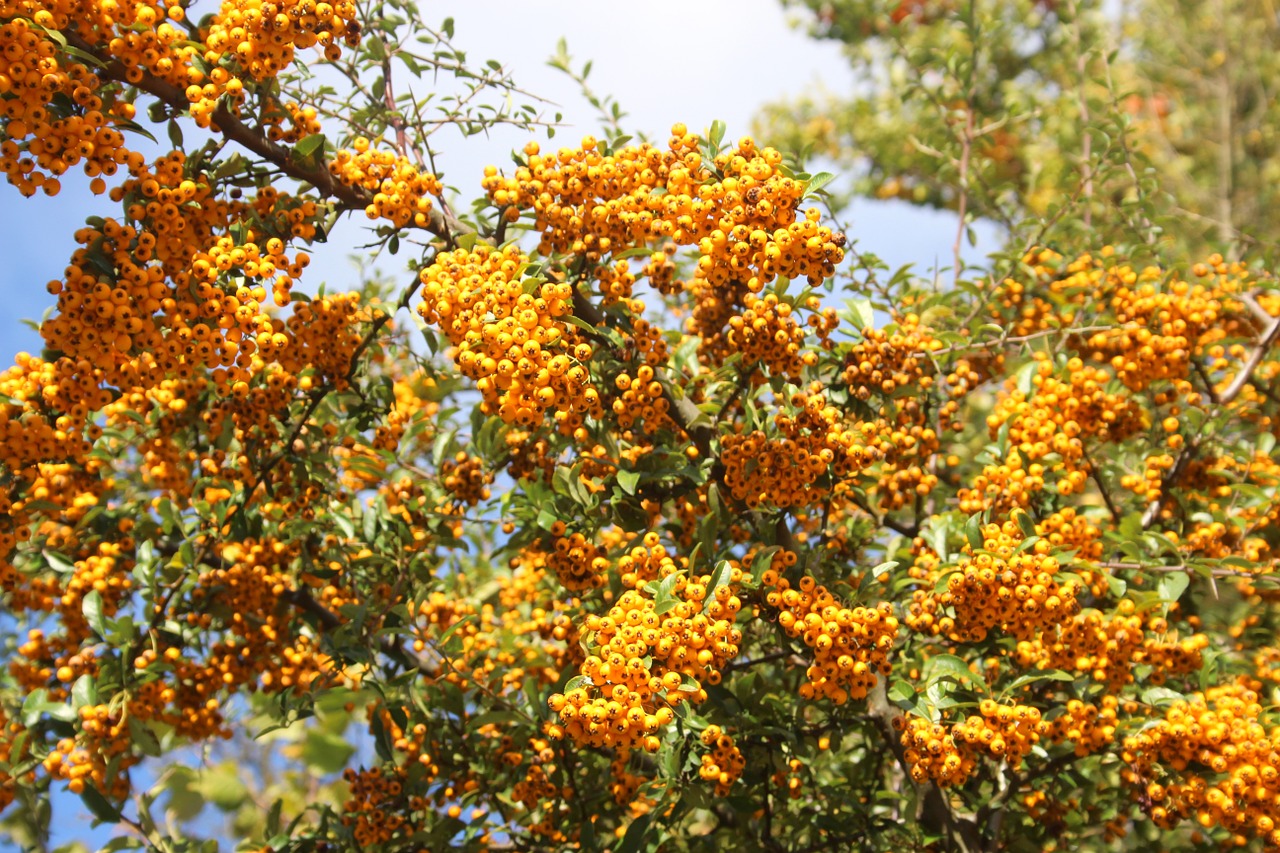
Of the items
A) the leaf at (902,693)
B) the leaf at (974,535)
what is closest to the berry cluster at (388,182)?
the leaf at (974,535)

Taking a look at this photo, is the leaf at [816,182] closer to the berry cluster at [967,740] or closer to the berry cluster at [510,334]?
the berry cluster at [510,334]

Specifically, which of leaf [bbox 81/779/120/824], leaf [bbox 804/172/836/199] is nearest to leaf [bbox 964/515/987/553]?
leaf [bbox 804/172/836/199]

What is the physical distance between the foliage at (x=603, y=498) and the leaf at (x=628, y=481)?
0.47ft

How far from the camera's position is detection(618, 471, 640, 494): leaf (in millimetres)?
3307

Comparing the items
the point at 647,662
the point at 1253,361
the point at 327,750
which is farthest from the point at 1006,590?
the point at 327,750

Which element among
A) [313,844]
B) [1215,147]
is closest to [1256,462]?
[313,844]

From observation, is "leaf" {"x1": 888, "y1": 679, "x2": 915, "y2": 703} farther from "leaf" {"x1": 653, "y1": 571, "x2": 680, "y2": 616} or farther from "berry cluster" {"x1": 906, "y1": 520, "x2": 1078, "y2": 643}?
"leaf" {"x1": 653, "y1": 571, "x2": 680, "y2": 616}

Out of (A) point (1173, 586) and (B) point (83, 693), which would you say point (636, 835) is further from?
(B) point (83, 693)

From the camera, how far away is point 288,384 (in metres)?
3.80

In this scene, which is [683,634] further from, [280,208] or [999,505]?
[280,208]

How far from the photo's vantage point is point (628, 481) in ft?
10.9

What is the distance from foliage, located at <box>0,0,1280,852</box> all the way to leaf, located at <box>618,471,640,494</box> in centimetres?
14

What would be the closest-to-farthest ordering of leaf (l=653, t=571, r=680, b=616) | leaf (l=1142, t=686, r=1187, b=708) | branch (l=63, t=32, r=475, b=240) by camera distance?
leaf (l=653, t=571, r=680, b=616) → branch (l=63, t=32, r=475, b=240) → leaf (l=1142, t=686, r=1187, b=708)

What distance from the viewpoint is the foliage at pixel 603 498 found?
3.06m
